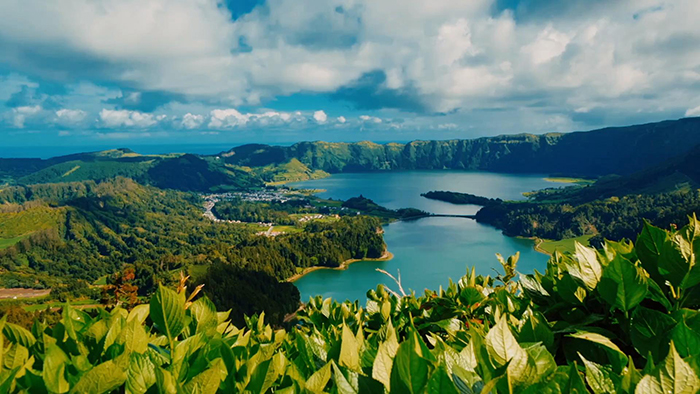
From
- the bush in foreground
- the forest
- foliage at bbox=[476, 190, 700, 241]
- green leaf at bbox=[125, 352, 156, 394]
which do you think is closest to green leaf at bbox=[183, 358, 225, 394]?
the bush in foreground

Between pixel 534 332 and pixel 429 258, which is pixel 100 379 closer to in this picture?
pixel 534 332

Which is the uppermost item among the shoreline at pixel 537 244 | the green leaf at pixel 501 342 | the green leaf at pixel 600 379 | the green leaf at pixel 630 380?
the green leaf at pixel 501 342

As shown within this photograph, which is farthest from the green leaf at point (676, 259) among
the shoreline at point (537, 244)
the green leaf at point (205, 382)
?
the shoreline at point (537, 244)

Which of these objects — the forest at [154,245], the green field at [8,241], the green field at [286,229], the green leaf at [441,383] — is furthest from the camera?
the green field at [8,241]

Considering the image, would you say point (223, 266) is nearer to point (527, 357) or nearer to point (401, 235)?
point (401, 235)

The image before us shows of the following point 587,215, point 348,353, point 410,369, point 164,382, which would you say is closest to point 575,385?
point 410,369

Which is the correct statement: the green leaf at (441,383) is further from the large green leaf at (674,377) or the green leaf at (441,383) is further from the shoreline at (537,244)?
the shoreline at (537,244)

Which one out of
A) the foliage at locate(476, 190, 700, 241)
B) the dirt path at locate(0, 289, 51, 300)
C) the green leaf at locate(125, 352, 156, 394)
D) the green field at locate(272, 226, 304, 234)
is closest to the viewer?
the green leaf at locate(125, 352, 156, 394)

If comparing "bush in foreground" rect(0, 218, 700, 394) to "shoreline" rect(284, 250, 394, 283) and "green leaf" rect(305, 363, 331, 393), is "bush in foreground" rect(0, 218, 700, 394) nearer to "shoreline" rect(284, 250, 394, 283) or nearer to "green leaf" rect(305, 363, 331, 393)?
"green leaf" rect(305, 363, 331, 393)
